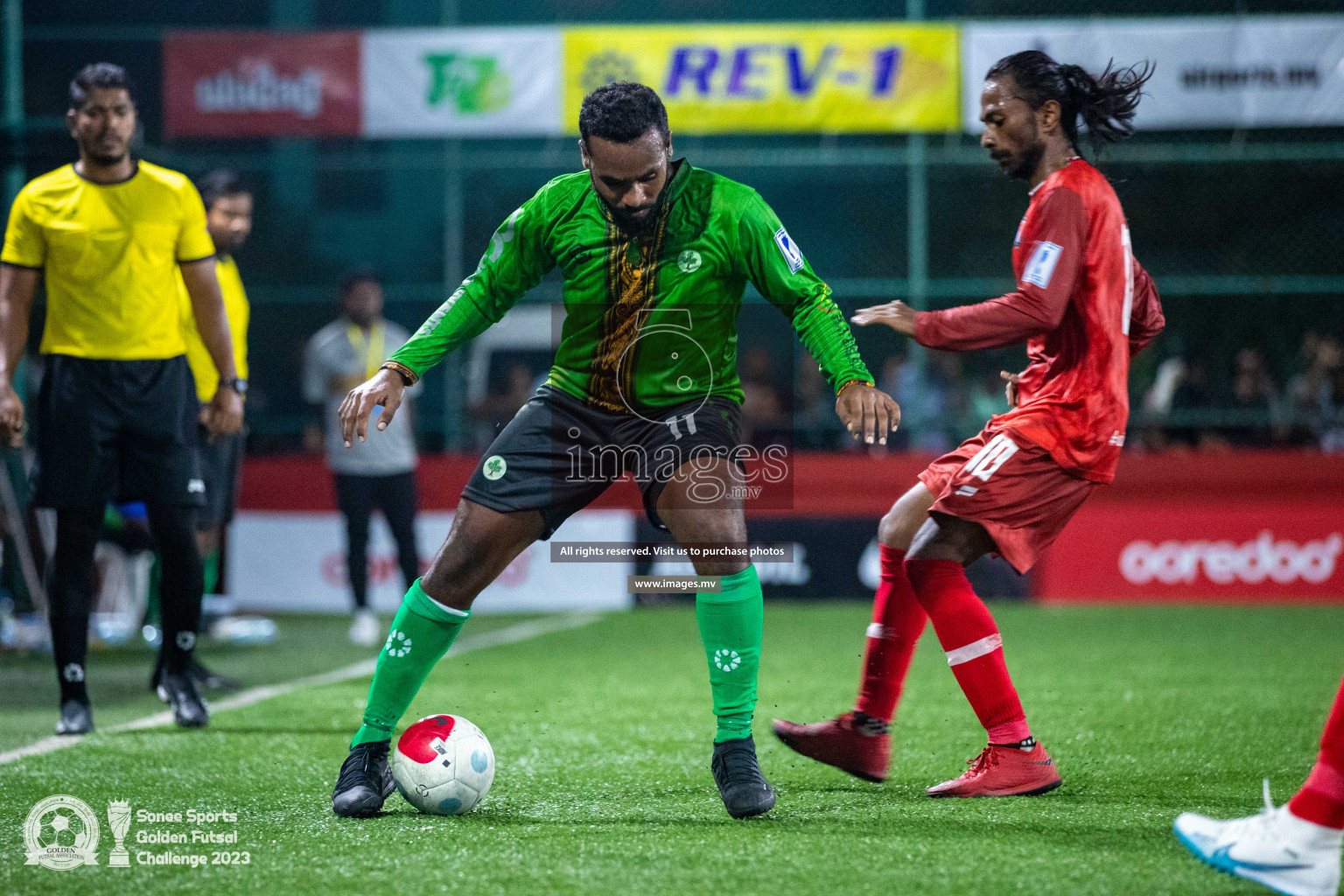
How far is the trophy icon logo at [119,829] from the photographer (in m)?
3.45

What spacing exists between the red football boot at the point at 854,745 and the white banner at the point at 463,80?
346 inches

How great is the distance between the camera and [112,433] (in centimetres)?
545

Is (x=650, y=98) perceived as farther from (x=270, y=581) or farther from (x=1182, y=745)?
(x=270, y=581)

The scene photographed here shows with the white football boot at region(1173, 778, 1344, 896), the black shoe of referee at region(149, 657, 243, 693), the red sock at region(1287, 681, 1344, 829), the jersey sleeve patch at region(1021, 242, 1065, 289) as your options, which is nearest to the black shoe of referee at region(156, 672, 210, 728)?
the black shoe of referee at region(149, 657, 243, 693)

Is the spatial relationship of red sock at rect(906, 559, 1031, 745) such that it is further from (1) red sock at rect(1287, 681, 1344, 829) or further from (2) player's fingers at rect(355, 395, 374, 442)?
(2) player's fingers at rect(355, 395, 374, 442)

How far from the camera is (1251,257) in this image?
56.0 ft

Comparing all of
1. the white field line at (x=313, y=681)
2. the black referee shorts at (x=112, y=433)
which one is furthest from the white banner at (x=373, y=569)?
the black referee shorts at (x=112, y=433)

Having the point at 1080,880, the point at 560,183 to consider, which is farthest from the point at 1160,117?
the point at 1080,880

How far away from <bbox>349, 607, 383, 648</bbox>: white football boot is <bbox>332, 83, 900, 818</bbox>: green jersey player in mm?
5062

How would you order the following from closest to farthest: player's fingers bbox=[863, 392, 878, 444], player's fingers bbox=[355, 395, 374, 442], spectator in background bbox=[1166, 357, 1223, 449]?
player's fingers bbox=[863, 392, 878, 444]
player's fingers bbox=[355, 395, 374, 442]
spectator in background bbox=[1166, 357, 1223, 449]

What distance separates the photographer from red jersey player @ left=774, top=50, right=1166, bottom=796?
3.98 metres

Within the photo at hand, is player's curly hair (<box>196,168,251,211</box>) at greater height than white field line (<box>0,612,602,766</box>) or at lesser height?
greater

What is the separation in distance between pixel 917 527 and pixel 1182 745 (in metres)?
1.38

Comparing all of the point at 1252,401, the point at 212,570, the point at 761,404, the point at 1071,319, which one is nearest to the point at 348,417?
the point at 1071,319
